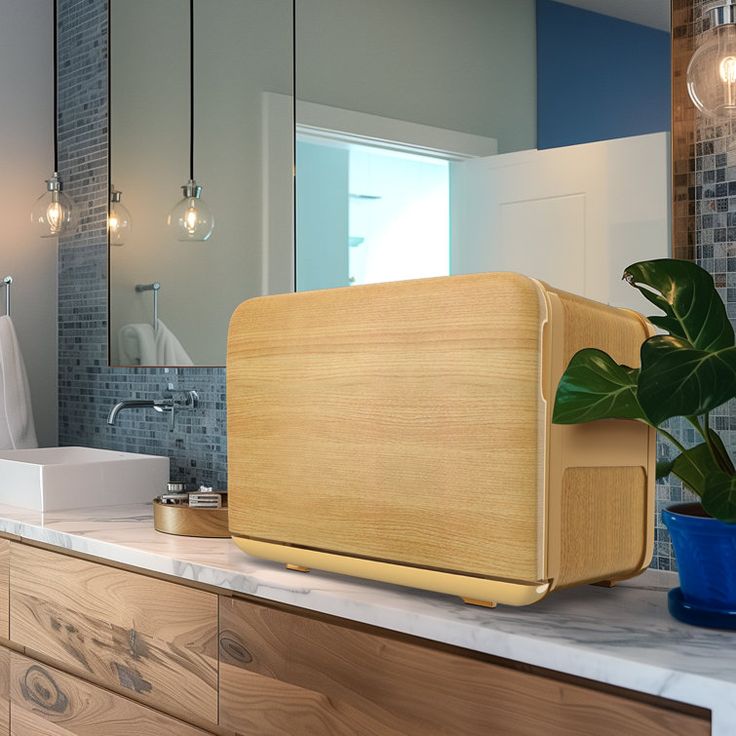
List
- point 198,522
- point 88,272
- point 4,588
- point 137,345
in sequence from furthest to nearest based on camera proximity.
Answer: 1. point 88,272
2. point 137,345
3. point 4,588
4. point 198,522

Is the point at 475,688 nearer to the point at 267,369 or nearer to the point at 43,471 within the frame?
the point at 267,369

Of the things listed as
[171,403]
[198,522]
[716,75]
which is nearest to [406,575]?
[198,522]

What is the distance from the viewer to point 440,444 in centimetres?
107

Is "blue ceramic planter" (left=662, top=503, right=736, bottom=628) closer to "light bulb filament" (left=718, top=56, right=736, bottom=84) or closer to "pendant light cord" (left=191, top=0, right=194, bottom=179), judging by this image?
"light bulb filament" (left=718, top=56, right=736, bottom=84)

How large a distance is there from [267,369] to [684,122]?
0.65 m

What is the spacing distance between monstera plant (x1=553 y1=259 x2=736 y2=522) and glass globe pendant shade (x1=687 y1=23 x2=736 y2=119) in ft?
1.11

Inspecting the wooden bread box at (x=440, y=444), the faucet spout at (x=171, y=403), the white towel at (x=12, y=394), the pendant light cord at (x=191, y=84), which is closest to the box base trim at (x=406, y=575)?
the wooden bread box at (x=440, y=444)

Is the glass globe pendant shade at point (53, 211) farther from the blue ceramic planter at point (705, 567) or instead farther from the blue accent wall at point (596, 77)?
the blue ceramic planter at point (705, 567)

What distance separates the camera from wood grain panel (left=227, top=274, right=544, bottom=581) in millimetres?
1006

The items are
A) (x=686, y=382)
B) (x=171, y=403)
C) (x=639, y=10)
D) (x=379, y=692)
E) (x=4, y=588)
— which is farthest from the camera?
(x=171, y=403)

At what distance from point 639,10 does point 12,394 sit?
1.72 m

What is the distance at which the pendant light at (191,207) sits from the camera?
218 cm

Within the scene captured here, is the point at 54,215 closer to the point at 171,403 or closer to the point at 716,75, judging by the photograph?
the point at 171,403

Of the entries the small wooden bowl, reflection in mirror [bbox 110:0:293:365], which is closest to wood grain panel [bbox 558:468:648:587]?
the small wooden bowl
